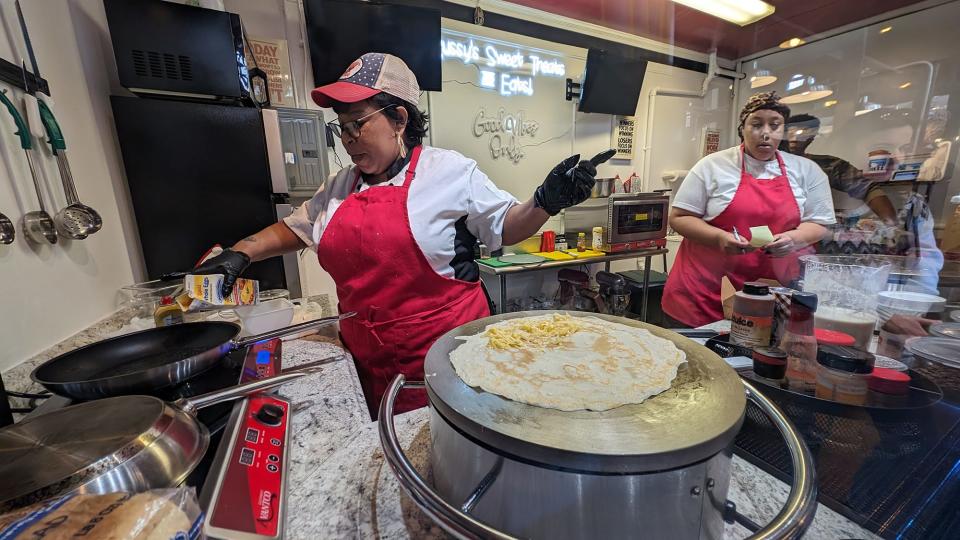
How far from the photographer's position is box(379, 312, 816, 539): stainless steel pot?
1.19ft

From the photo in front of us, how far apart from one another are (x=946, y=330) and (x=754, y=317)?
51 centimetres

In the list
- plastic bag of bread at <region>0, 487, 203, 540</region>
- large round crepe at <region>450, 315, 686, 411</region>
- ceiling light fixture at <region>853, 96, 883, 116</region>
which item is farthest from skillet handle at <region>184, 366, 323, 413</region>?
ceiling light fixture at <region>853, 96, 883, 116</region>

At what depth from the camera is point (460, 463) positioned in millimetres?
454

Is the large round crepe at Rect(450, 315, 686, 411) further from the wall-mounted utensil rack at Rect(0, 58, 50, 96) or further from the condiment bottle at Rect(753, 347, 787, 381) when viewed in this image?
the wall-mounted utensil rack at Rect(0, 58, 50, 96)

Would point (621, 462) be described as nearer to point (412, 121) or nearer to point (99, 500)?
point (99, 500)

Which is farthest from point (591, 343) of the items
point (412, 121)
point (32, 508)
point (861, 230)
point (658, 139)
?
point (658, 139)

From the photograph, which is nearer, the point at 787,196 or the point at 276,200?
the point at 787,196

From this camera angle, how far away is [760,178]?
5.70 ft

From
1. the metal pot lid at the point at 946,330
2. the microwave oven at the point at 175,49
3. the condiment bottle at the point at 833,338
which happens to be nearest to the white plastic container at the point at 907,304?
the metal pot lid at the point at 946,330

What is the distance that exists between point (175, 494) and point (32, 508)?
11cm

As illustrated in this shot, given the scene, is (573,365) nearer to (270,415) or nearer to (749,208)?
(270,415)

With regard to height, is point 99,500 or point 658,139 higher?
point 658,139

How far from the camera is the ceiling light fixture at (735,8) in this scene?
2430mm

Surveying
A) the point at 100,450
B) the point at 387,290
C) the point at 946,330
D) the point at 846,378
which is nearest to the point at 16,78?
the point at 387,290
